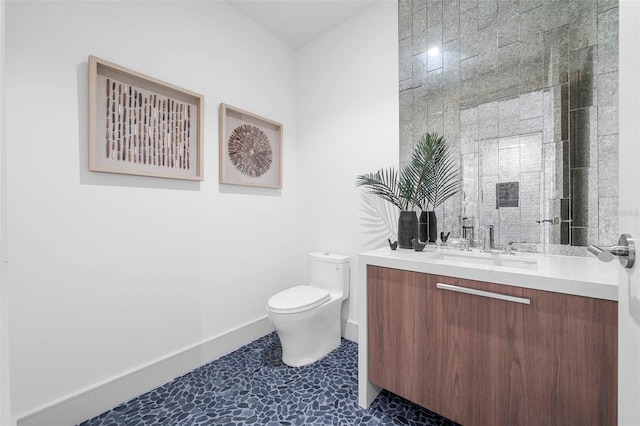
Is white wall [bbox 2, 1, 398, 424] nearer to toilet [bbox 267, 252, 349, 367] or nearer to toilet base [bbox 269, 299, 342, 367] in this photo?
toilet [bbox 267, 252, 349, 367]

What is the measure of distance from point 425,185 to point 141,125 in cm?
168

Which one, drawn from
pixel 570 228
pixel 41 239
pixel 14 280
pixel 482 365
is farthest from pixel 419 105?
pixel 14 280

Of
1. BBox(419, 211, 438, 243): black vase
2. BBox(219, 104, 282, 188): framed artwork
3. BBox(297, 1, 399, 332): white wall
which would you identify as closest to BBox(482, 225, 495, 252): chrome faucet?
BBox(419, 211, 438, 243): black vase

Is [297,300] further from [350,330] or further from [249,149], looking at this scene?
[249,149]

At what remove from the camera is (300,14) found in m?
2.20

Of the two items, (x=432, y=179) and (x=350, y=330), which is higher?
(x=432, y=179)

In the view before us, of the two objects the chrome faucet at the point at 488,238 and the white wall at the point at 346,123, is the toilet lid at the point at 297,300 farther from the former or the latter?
the chrome faucet at the point at 488,238

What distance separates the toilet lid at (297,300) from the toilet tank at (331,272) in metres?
0.18

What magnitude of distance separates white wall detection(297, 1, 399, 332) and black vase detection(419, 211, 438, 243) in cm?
39

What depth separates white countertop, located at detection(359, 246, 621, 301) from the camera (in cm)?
100

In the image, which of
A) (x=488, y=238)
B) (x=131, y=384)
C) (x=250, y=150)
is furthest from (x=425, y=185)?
(x=131, y=384)

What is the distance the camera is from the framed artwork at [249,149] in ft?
6.80

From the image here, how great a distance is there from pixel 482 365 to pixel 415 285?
1.32 ft

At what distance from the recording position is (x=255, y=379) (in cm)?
178
